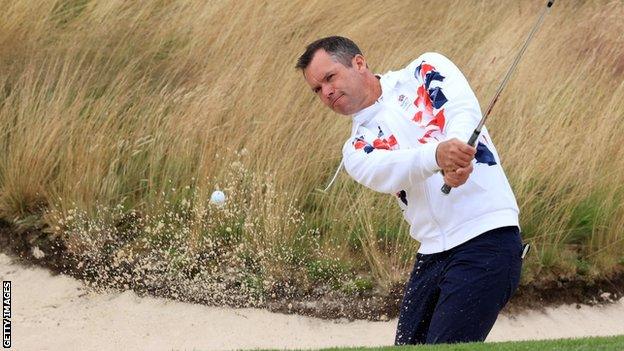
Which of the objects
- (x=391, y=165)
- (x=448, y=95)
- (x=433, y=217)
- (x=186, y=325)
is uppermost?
(x=448, y=95)

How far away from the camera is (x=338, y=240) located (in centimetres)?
671

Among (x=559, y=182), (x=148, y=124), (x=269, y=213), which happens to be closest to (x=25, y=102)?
(x=148, y=124)

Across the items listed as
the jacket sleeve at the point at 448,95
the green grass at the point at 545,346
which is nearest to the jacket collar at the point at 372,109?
the jacket sleeve at the point at 448,95

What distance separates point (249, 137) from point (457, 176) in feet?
11.4

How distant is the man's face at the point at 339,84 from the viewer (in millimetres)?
4113

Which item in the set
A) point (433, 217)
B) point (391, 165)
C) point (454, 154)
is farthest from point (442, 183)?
point (454, 154)

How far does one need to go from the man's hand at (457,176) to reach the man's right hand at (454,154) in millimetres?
14

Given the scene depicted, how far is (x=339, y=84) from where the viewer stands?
4133mm

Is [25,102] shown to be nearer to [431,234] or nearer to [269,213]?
[269,213]

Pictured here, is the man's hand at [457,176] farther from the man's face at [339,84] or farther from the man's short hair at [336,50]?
the man's short hair at [336,50]

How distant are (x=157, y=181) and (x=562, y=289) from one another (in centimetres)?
246

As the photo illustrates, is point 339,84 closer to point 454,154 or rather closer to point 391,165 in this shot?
point 391,165

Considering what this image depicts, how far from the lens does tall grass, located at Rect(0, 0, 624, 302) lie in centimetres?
670

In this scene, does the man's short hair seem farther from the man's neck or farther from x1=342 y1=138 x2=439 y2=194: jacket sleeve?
x1=342 y1=138 x2=439 y2=194: jacket sleeve
